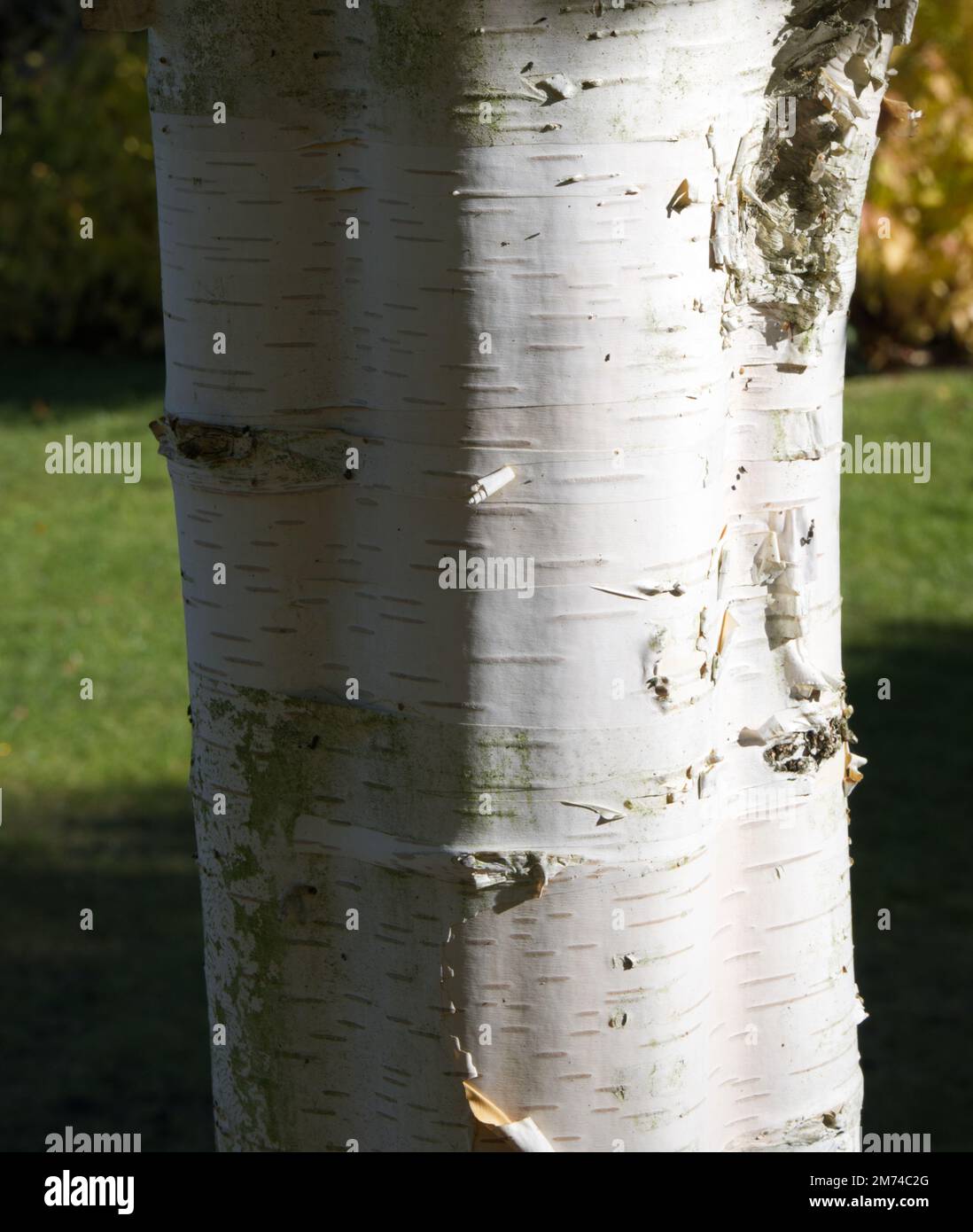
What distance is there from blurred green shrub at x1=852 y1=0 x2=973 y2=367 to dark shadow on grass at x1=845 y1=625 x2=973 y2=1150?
10.8 ft

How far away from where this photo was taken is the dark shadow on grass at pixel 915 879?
406 cm

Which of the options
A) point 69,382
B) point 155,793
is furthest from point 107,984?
point 69,382

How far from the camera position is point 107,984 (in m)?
4.55

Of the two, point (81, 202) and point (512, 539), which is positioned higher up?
point (81, 202)

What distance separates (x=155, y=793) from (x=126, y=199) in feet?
19.0

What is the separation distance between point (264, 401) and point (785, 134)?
2.21 ft

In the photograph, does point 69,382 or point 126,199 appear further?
point 126,199

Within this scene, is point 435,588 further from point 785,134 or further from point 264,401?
point 785,134

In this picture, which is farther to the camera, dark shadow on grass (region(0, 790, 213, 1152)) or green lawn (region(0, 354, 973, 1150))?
green lawn (region(0, 354, 973, 1150))

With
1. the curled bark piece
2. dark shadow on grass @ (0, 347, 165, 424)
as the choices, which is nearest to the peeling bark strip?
the curled bark piece

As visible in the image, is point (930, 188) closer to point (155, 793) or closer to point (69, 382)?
point (69, 382)

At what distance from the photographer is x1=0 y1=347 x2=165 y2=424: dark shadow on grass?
9180 mm

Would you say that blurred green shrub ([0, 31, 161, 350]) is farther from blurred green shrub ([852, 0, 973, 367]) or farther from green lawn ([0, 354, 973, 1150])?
blurred green shrub ([852, 0, 973, 367])

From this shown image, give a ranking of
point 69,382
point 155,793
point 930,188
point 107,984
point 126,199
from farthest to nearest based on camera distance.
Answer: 1. point 126,199
2. point 69,382
3. point 930,188
4. point 155,793
5. point 107,984
